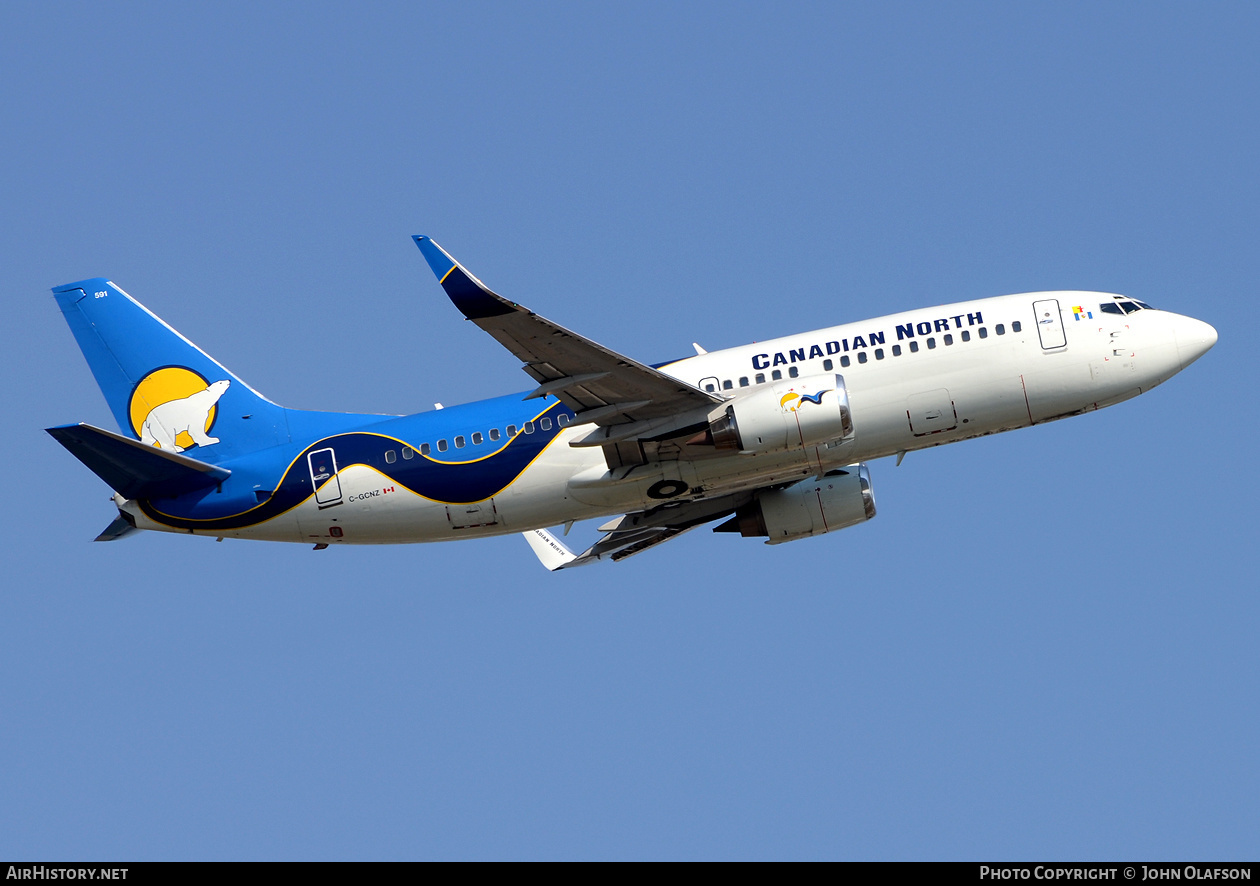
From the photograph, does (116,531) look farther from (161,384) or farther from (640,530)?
(640,530)

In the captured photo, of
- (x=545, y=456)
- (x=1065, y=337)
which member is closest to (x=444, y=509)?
(x=545, y=456)

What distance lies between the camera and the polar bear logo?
46188 millimetres

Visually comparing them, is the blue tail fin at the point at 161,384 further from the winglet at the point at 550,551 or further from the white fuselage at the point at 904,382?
the winglet at the point at 550,551

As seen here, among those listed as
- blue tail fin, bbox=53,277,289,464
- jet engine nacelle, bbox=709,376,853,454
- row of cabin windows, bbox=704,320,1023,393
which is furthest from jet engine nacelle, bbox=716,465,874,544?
blue tail fin, bbox=53,277,289,464

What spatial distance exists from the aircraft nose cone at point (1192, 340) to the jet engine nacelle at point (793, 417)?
10599mm

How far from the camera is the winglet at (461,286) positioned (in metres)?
35.6

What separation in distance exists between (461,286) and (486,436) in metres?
8.36

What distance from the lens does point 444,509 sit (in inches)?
1711

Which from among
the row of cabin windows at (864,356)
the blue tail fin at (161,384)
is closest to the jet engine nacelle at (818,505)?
the row of cabin windows at (864,356)

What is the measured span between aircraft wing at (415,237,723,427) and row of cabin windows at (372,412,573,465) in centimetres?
192

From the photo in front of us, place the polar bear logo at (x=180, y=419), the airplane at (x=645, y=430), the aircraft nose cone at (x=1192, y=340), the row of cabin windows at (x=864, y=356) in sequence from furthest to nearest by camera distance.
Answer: the polar bear logo at (x=180, y=419) → the aircraft nose cone at (x=1192, y=340) → the row of cabin windows at (x=864, y=356) → the airplane at (x=645, y=430)

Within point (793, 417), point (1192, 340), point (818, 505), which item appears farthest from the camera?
point (818, 505)

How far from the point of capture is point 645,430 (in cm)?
4109

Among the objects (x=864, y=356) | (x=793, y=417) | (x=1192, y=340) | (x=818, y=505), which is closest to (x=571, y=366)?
(x=793, y=417)
